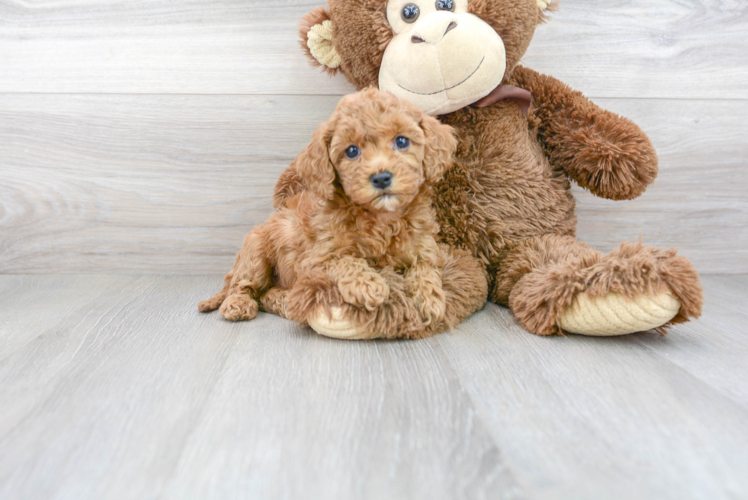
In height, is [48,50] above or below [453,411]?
above

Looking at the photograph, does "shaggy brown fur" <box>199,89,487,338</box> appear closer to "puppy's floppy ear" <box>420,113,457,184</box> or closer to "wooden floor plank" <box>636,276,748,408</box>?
"puppy's floppy ear" <box>420,113,457,184</box>

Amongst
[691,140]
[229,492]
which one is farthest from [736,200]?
[229,492]

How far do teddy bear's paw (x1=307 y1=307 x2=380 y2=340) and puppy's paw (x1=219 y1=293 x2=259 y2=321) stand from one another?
22cm

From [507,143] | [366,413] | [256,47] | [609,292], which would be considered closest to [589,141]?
[507,143]

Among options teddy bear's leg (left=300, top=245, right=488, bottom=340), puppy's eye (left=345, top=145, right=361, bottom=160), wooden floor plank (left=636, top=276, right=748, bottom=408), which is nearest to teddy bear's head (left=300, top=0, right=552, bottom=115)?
puppy's eye (left=345, top=145, right=361, bottom=160)

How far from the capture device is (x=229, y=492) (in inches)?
24.7

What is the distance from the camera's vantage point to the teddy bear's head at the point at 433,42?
1121mm

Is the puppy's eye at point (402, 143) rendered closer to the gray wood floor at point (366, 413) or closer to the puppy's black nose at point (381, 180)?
the puppy's black nose at point (381, 180)

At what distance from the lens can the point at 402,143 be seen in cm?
101

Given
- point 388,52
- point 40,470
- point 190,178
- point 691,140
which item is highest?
point 388,52

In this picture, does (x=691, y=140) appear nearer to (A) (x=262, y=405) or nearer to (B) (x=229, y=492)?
(A) (x=262, y=405)

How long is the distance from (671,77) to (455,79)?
0.81 meters

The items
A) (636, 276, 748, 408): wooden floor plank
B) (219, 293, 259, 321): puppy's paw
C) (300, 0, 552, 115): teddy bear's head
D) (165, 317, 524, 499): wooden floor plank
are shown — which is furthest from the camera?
(219, 293, 259, 321): puppy's paw

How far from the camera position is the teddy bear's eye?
1.17 m
